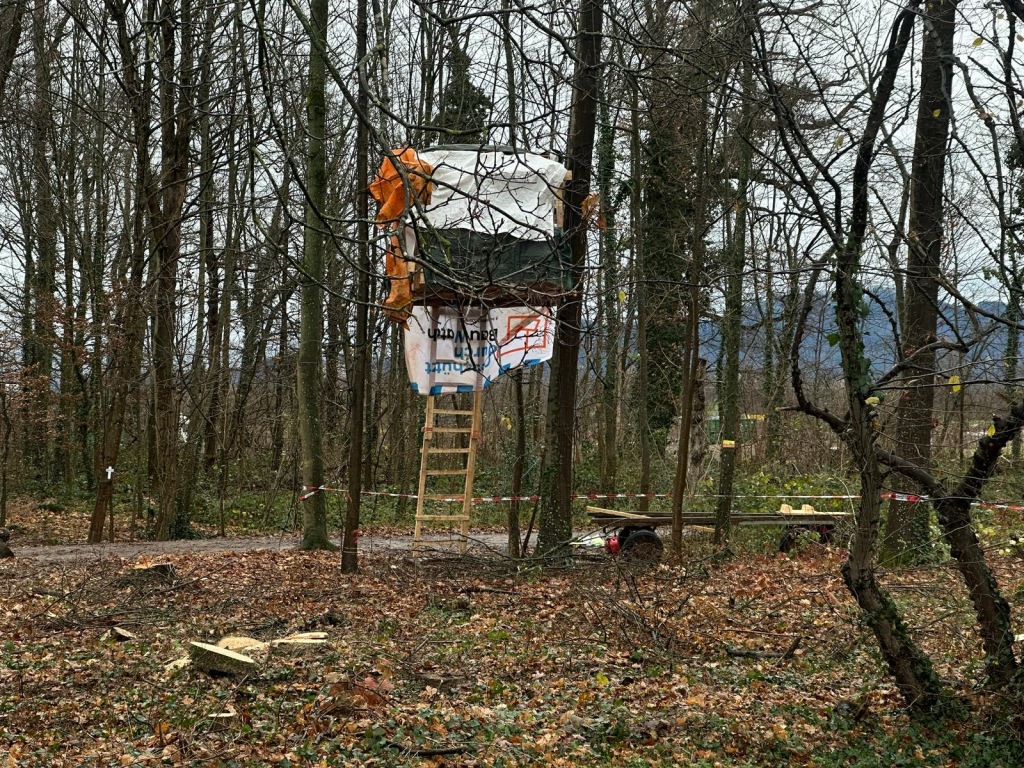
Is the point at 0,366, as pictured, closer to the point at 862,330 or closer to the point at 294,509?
the point at 294,509

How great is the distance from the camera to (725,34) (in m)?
8.43

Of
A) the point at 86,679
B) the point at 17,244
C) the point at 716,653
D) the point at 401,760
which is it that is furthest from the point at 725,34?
the point at 17,244

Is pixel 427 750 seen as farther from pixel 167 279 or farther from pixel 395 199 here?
pixel 167 279

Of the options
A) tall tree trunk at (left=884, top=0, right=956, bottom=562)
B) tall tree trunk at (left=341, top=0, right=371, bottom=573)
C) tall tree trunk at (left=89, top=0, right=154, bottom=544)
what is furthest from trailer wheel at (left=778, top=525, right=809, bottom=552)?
tall tree trunk at (left=89, top=0, right=154, bottom=544)

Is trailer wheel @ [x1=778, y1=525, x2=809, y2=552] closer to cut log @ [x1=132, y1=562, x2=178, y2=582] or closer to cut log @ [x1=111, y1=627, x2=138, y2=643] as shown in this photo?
cut log @ [x1=132, y1=562, x2=178, y2=582]

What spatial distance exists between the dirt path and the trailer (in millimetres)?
1632

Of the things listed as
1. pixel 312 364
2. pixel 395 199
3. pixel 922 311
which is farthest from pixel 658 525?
pixel 395 199

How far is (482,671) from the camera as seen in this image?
313 inches

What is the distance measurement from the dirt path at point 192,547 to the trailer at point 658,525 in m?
A: 1.63

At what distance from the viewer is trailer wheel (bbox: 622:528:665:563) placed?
42.4 ft

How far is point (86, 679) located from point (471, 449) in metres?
6.71

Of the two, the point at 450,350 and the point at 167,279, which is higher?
the point at 167,279

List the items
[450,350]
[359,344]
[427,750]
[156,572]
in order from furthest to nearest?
[450,350]
[156,572]
[359,344]
[427,750]

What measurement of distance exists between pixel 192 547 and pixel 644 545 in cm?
711
